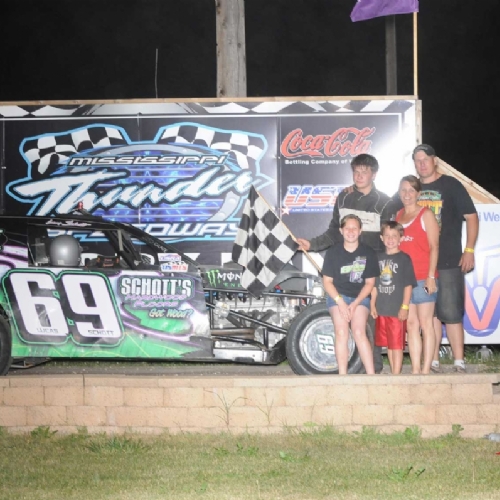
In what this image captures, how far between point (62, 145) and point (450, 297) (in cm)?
473

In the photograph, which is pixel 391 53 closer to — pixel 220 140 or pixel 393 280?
pixel 220 140

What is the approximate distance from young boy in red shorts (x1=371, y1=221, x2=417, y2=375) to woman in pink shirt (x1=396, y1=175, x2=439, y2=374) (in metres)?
0.13

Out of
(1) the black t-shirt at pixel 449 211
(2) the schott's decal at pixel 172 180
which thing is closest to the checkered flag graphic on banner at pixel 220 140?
(2) the schott's decal at pixel 172 180

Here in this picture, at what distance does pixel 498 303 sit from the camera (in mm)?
9727

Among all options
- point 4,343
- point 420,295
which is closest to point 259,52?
point 4,343

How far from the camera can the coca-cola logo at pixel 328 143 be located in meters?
10.2

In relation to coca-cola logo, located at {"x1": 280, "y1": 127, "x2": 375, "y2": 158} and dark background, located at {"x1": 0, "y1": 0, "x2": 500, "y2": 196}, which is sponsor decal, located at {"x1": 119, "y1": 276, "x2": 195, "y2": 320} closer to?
coca-cola logo, located at {"x1": 280, "y1": 127, "x2": 375, "y2": 158}

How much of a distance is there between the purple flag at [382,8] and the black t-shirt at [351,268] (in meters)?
4.24

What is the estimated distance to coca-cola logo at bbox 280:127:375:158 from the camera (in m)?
10.2

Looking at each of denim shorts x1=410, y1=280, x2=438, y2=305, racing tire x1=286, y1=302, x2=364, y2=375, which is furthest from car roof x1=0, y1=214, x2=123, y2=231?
denim shorts x1=410, y1=280, x2=438, y2=305

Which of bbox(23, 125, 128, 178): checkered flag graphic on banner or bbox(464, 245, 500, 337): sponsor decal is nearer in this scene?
bbox(464, 245, 500, 337): sponsor decal

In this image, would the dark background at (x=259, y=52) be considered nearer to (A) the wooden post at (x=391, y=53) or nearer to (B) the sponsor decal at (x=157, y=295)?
(A) the wooden post at (x=391, y=53)

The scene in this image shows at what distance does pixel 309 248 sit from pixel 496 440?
2.41 meters

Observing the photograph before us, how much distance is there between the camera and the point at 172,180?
1023 cm
